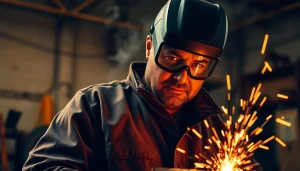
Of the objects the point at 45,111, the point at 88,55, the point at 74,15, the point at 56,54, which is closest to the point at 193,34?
the point at 45,111

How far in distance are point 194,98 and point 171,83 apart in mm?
207

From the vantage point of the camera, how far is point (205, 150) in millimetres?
1559

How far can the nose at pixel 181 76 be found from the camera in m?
1.40

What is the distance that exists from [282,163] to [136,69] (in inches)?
111

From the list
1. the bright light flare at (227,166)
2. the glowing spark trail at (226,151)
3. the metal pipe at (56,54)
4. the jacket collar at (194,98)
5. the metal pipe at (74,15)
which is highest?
the metal pipe at (74,15)

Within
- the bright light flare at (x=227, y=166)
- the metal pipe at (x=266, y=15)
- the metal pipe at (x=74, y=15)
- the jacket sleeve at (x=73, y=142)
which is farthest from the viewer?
the metal pipe at (x=266, y=15)

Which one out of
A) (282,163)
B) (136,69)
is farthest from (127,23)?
(136,69)

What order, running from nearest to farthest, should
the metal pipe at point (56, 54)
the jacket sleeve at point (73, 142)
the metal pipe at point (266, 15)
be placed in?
the jacket sleeve at point (73, 142), the metal pipe at point (266, 15), the metal pipe at point (56, 54)

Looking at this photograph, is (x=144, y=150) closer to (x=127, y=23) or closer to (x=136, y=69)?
(x=136, y=69)

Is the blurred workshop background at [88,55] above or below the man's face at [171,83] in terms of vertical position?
above

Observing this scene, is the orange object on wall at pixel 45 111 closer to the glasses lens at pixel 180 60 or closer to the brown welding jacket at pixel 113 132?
the brown welding jacket at pixel 113 132

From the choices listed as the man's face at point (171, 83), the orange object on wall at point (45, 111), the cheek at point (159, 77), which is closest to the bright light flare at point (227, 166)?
the man's face at point (171, 83)

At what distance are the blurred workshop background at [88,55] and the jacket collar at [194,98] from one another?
2.74 meters

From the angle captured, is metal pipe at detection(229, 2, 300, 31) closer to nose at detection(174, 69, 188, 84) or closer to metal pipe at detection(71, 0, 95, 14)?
metal pipe at detection(71, 0, 95, 14)
